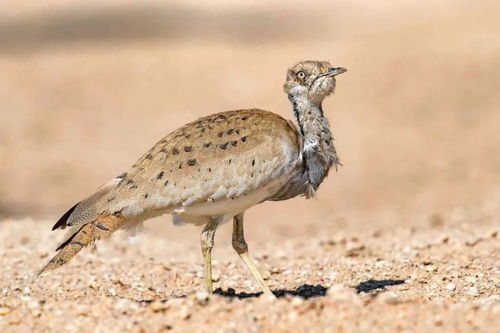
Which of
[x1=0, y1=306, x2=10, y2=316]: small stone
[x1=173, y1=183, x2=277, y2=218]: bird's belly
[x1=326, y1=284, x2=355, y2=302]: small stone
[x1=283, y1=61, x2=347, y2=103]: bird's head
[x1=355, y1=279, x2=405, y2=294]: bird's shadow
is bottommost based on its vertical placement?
[x1=355, y1=279, x2=405, y2=294]: bird's shadow

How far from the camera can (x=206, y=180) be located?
20.8ft

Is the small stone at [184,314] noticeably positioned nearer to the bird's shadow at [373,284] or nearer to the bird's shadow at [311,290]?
the bird's shadow at [311,290]

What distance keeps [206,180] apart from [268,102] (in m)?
11.9

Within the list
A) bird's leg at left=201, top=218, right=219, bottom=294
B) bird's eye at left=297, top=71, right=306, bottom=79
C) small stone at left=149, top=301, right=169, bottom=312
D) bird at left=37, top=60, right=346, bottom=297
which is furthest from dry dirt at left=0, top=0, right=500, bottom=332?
bird's eye at left=297, top=71, right=306, bottom=79

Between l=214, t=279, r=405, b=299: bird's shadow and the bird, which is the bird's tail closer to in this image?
the bird

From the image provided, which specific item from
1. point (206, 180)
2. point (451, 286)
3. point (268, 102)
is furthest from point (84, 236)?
point (268, 102)

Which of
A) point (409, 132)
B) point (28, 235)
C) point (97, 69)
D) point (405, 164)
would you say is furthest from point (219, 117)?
point (97, 69)

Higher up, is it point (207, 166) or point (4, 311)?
point (207, 166)

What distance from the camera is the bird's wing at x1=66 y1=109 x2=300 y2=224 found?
6.32m

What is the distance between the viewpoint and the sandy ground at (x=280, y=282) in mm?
5387

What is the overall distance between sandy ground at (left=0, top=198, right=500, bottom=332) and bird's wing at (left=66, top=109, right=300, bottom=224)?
62cm

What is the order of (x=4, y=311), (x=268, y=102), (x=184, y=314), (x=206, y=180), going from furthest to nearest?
(x=268, y=102), (x=206, y=180), (x=4, y=311), (x=184, y=314)

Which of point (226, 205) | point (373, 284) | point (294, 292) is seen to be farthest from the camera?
point (373, 284)

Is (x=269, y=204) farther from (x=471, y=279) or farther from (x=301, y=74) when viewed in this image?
(x=301, y=74)
